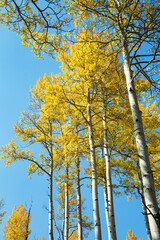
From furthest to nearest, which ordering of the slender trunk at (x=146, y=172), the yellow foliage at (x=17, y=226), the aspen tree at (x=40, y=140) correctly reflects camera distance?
1. the yellow foliage at (x=17, y=226)
2. the aspen tree at (x=40, y=140)
3. the slender trunk at (x=146, y=172)

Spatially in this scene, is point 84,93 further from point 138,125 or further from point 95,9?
point 138,125

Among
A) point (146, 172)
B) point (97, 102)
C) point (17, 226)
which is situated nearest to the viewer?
point (146, 172)

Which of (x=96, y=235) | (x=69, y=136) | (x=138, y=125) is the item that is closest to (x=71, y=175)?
(x=69, y=136)

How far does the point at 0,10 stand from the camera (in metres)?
3.85

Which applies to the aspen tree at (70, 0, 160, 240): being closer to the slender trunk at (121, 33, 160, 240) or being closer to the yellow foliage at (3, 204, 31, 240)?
the slender trunk at (121, 33, 160, 240)

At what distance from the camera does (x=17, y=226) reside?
1527 centimetres

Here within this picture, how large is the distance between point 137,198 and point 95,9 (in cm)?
869

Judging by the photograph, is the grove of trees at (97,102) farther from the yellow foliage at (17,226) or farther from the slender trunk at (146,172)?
the yellow foliage at (17,226)

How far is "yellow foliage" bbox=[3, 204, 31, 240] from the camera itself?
1466cm

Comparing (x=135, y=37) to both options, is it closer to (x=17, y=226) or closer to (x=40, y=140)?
(x=40, y=140)

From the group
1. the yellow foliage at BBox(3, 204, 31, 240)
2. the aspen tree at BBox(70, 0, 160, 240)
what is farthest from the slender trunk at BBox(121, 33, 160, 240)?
the yellow foliage at BBox(3, 204, 31, 240)

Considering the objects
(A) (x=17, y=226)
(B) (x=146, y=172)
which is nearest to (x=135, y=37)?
(B) (x=146, y=172)

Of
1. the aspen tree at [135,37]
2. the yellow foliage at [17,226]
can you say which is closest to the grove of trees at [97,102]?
the aspen tree at [135,37]

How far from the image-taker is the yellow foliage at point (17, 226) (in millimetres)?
14659
